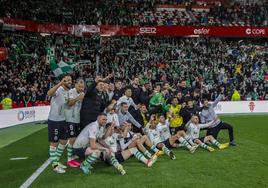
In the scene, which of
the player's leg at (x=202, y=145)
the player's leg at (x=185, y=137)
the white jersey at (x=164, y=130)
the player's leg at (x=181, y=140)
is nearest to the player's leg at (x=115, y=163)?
the white jersey at (x=164, y=130)

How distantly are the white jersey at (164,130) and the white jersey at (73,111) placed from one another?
110 inches

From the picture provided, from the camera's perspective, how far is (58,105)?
872cm

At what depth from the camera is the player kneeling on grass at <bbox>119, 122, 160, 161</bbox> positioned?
395 inches

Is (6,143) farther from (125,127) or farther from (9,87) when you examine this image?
(9,87)

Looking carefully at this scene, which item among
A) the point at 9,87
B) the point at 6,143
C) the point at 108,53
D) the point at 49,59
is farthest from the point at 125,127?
the point at 108,53

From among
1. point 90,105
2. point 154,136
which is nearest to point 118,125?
point 154,136

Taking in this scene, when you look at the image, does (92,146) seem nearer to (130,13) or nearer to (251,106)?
(251,106)

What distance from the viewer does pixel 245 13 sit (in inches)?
1633


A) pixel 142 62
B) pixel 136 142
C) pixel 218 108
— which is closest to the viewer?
pixel 136 142

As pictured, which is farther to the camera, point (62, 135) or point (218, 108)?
point (218, 108)

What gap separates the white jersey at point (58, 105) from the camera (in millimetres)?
8711

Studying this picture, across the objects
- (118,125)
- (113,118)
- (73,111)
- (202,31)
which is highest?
(202,31)

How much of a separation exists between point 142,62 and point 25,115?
13.8 m

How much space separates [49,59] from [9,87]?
6.16m
